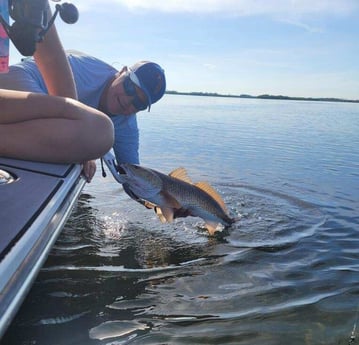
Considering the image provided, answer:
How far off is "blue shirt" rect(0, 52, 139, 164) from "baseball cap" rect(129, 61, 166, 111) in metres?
0.33

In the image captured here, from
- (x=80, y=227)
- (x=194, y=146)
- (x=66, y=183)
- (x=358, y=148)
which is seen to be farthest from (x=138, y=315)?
(x=358, y=148)

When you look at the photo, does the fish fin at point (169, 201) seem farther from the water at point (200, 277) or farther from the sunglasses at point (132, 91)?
the sunglasses at point (132, 91)

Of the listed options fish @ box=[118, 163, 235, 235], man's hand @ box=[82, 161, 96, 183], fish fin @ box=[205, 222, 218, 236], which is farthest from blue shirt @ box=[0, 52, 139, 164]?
fish fin @ box=[205, 222, 218, 236]

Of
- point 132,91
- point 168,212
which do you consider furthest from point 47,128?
point 168,212

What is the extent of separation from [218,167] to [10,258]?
7715mm

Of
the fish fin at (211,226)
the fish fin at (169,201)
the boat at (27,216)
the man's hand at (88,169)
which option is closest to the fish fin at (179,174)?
the fish fin at (169,201)

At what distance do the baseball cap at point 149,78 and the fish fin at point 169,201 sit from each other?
0.84 meters

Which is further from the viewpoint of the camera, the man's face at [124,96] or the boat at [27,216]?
the man's face at [124,96]

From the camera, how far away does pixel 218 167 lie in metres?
9.01

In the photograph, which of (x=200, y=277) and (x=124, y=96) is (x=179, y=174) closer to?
(x=124, y=96)

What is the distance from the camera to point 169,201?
155 inches

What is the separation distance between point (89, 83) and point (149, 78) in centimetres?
55

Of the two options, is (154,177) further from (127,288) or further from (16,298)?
(16,298)

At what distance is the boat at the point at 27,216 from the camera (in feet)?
4.55
